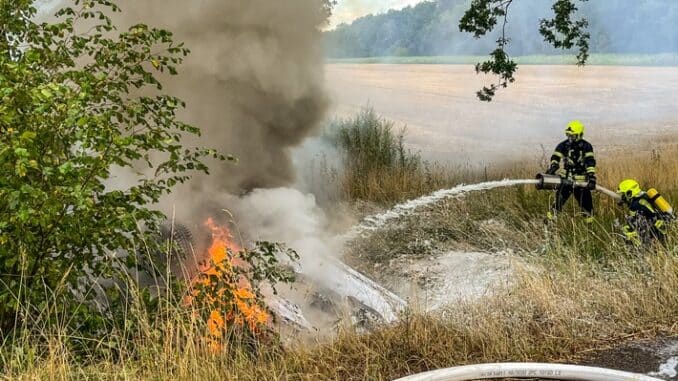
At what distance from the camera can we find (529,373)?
126 inches

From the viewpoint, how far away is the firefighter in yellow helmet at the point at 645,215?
6.42 m

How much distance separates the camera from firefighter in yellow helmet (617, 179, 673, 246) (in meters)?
6.42

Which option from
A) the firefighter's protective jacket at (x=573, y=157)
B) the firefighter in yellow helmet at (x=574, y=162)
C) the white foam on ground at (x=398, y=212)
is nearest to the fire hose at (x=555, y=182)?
the firefighter in yellow helmet at (x=574, y=162)

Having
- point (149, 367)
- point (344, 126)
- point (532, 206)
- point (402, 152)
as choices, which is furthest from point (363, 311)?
point (344, 126)

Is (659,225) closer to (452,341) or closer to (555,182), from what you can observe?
(555,182)

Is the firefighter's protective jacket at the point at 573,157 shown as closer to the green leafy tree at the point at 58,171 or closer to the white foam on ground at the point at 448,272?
the white foam on ground at the point at 448,272

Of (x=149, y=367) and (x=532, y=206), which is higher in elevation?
(x=149, y=367)

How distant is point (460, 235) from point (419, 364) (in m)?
6.97

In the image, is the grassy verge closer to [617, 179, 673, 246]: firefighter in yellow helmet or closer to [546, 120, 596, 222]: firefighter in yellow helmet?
[617, 179, 673, 246]: firefighter in yellow helmet

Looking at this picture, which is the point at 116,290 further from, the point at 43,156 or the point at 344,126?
the point at 344,126

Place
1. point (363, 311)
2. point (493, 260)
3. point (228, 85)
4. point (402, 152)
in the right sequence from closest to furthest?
point (363, 311)
point (493, 260)
point (228, 85)
point (402, 152)

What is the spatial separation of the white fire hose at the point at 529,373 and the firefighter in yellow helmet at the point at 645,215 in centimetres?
347

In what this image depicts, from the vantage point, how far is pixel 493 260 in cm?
876

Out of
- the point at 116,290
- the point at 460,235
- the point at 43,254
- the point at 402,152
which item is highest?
the point at 43,254
